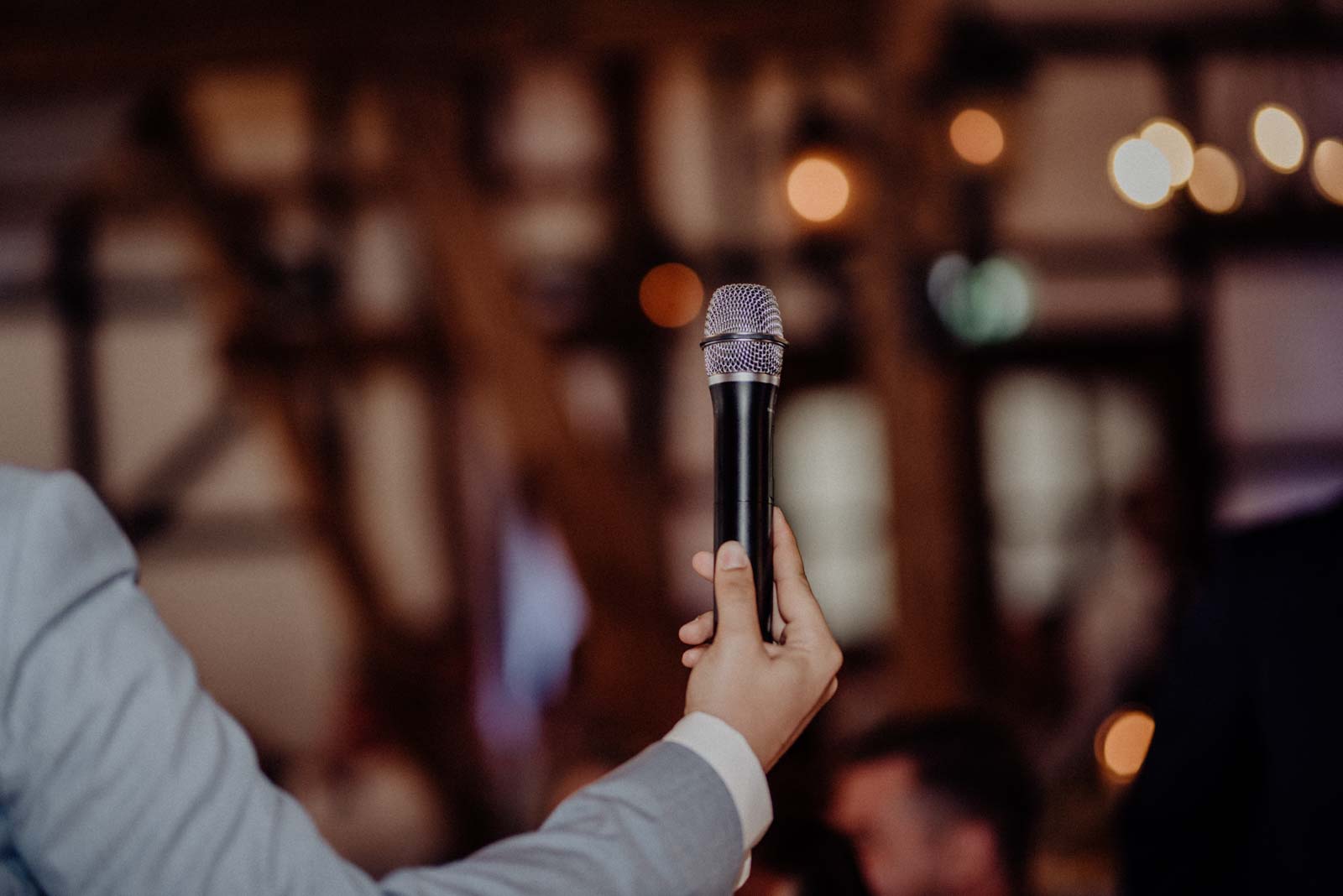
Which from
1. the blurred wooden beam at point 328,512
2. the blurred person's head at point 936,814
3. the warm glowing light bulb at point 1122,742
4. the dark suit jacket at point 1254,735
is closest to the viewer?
the dark suit jacket at point 1254,735

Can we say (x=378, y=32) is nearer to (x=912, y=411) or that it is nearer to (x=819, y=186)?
(x=819, y=186)

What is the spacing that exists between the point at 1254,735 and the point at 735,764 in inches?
44.1

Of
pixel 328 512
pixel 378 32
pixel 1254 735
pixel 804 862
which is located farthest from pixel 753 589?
pixel 328 512

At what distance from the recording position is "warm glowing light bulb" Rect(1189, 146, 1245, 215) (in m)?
4.29

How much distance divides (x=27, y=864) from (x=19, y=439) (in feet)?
22.9

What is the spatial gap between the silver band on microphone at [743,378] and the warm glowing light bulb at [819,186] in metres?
3.70

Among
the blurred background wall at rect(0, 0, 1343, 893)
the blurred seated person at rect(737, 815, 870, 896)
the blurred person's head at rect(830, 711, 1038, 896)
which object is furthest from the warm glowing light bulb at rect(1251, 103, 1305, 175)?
the blurred seated person at rect(737, 815, 870, 896)

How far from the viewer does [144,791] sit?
60 centimetres

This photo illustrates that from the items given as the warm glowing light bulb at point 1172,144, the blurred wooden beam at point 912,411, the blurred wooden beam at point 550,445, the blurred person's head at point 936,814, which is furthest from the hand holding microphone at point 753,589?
the warm glowing light bulb at point 1172,144

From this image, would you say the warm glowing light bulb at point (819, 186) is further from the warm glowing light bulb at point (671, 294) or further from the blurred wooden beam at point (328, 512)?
the blurred wooden beam at point (328, 512)

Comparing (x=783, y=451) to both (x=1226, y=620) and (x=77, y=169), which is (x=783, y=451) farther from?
(x=1226, y=620)

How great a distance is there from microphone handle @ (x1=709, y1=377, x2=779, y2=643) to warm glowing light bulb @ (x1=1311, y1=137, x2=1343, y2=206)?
10.5 ft

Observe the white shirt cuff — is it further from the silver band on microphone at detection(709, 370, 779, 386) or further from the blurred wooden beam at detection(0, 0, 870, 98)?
the blurred wooden beam at detection(0, 0, 870, 98)

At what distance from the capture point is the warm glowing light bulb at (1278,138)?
3.35m
